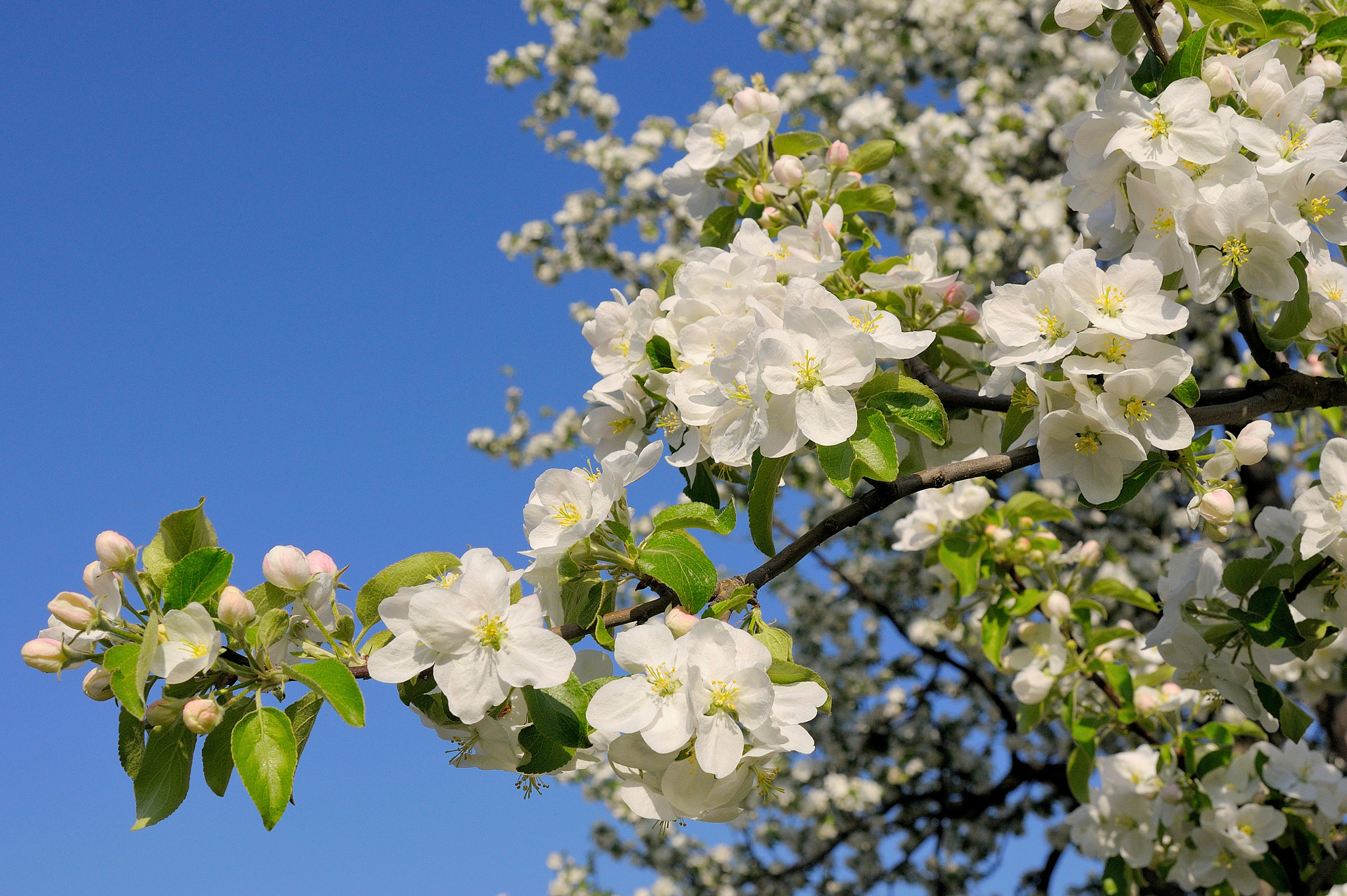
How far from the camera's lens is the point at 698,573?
4.48 feet

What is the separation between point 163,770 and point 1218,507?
170 centimetres

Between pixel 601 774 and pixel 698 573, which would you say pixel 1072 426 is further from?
pixel 601 774

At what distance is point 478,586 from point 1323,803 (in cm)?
249

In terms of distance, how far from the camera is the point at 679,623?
131cm

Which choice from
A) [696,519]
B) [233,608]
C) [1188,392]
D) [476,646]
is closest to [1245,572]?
[1188,392]

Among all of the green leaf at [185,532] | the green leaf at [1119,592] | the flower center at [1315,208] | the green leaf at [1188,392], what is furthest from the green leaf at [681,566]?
the green leaf at [1119,592]

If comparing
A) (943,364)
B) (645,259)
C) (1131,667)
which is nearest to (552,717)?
(943,364)

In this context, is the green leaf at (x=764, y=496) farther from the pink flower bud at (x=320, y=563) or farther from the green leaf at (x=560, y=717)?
the pink flower bud at (x=320, y=563)

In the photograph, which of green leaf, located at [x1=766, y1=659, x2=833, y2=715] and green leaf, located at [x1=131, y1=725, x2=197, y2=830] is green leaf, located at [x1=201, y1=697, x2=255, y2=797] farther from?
green leaf, located at [x1=766, y1=659, x2=833, y2=715]

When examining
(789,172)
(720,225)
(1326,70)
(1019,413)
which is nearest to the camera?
(1019,413)

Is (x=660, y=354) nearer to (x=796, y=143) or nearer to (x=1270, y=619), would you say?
(x=796, y=143)

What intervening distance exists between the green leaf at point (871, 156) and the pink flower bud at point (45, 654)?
1.96m

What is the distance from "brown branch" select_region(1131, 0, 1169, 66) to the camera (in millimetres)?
1769

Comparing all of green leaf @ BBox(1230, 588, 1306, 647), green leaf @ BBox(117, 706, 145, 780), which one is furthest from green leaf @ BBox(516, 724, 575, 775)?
green leaf @ BBox(1230, 588, 1306, 647)
